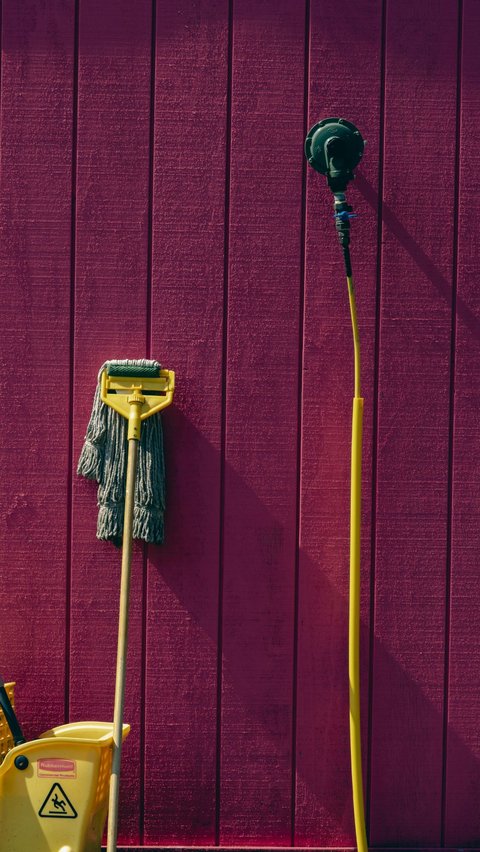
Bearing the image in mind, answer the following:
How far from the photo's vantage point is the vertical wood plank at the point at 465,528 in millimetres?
2420

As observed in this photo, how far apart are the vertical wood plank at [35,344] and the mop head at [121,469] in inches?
4.5

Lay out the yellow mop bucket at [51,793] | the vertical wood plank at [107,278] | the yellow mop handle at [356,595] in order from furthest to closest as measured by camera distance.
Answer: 1. the vertical wood plank at [107,278]
2. the yellow mop handle at [356,595]
3. the yellow mop bucket at [51,793]

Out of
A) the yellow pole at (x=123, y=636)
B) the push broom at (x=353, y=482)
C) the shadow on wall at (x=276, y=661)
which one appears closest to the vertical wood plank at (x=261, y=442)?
the shadow on wall at (x=276, y=661)

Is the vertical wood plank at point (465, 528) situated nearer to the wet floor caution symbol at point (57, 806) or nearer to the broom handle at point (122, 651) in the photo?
the broom handle at point (122, 651)

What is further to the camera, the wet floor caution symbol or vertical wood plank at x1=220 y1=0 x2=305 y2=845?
vertical wood plank at x1=220 y1=0 x2=305 y2=845

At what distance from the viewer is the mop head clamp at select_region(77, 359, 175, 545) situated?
2311 millimetres

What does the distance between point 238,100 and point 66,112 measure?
0.44 m

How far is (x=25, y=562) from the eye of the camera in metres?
2.41

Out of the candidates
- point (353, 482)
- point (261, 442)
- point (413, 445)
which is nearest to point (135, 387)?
point (261, 442)

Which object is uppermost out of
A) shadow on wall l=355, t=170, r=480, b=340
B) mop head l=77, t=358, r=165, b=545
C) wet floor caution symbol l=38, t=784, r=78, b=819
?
shadow on wall l=355, t=170, r=480, b=340

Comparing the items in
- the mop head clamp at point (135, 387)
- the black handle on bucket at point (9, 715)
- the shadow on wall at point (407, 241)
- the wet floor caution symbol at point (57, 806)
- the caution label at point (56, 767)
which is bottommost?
the wet floor caution symbol at point (57, 806)

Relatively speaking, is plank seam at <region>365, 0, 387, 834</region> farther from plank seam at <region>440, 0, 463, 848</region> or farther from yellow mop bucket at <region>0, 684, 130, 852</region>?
yellow mop bucket at <region>0, 684, 130, 852</region>

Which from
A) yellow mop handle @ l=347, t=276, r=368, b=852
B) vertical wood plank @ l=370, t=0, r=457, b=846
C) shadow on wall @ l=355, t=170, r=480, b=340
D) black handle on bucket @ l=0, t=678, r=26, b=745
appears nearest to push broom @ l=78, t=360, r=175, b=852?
black handle on bucket @ l=0, t=678, r=26, b=745

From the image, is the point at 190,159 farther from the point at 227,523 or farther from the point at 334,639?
the point at 334,639
